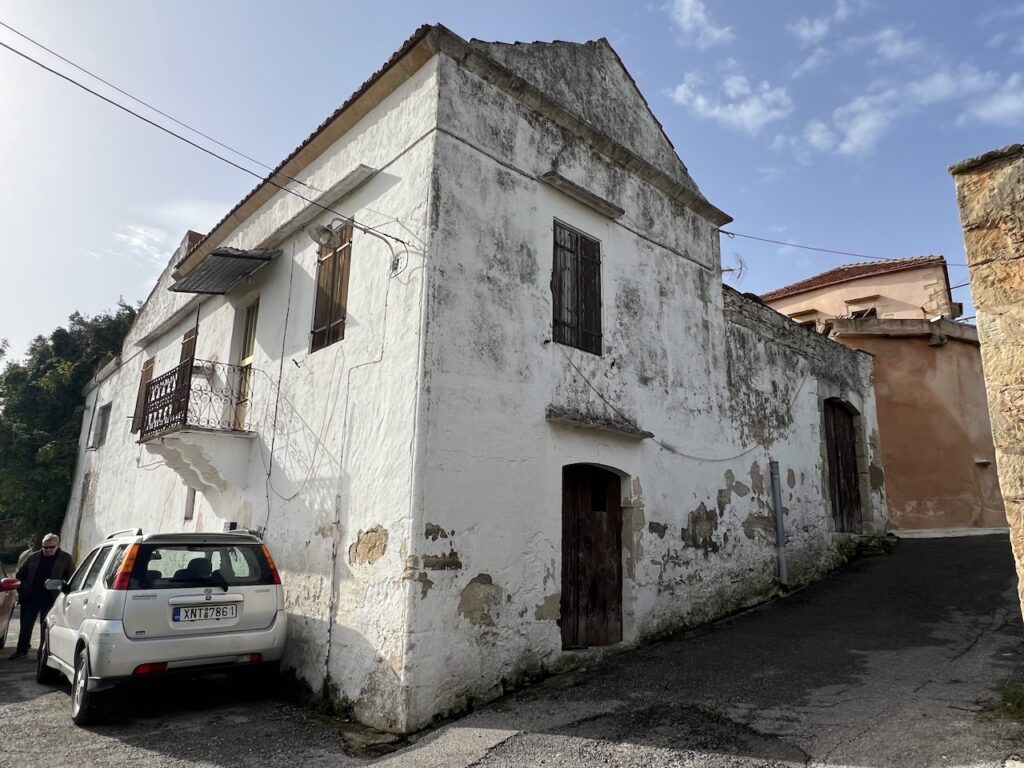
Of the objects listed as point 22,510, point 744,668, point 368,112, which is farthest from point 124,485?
point 744,668

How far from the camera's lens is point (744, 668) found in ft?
20.9

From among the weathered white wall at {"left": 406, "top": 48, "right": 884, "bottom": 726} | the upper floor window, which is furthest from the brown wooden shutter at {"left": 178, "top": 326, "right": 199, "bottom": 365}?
the weathered white wall at {"left": 406, "top": 48, "right": 884, "bottom": 726}

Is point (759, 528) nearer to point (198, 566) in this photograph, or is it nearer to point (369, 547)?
point (369, 547)

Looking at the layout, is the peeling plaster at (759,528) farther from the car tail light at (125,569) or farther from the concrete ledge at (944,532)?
the car tail light at (125,569)

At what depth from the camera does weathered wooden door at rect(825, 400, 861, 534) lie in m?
11.9

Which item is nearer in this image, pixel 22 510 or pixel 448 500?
pixel 448 500

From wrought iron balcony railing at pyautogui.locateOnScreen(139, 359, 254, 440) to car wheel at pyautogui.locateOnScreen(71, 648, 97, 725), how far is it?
3225 millimetres

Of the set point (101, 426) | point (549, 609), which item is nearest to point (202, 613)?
point (549, 609)

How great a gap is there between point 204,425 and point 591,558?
5538 millimetres

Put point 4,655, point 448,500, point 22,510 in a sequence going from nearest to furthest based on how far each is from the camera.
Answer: point 448,500, point 4,655, point 22,510

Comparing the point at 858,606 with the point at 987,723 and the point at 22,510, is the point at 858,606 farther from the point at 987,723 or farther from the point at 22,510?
the point at 22,510

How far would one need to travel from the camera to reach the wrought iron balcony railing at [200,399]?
28.5 ft

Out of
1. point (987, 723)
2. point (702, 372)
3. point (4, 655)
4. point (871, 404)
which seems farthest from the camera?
point (871, 404)

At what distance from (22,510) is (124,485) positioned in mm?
6890
